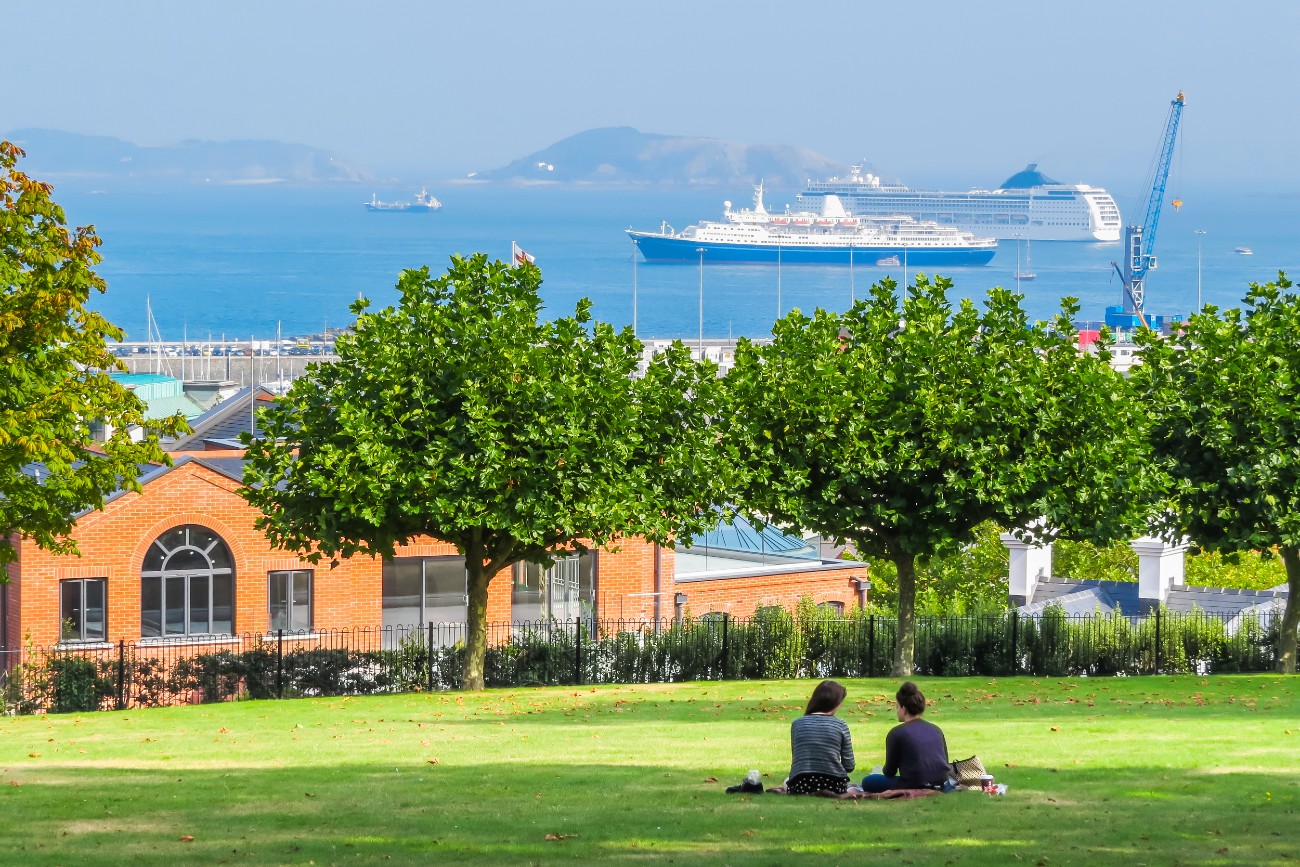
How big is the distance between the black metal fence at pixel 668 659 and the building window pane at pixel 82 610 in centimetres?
67

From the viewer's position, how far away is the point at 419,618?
41.6 m

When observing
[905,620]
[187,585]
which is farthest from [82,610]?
[905,620]

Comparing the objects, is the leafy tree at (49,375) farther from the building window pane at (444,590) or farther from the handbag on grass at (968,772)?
the building window pane at (444,590)

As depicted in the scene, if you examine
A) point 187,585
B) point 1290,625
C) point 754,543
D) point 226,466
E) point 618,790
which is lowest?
point 1290,625

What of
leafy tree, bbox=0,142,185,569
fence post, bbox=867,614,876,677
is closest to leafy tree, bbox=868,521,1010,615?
fence post, bbox=867,614,876,677

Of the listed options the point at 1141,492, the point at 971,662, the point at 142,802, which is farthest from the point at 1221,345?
the point at 142,802

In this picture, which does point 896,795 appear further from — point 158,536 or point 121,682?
point 158,536

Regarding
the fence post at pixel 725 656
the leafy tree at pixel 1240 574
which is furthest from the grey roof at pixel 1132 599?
the fence post at pixel 725 656

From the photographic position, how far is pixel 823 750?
13867mm

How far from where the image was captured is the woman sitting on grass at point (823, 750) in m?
13.9

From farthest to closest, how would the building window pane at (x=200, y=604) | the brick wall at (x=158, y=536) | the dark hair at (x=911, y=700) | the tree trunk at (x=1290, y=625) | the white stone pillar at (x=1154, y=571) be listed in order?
1. the white stone pillar at (x=1154, y=571)
2. the building window pane at (x=200, y=604)
3. the brick wall at (x=158, y=536)
4. the tree trunk at (x=1290, y=625)
5. the dark hair at (x=911, y=700)

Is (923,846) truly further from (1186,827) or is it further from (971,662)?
(971,662)

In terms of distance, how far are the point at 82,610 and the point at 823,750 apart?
2846 centimetres

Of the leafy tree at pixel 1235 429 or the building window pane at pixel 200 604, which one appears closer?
the leafy tree at pixel 1235 429
